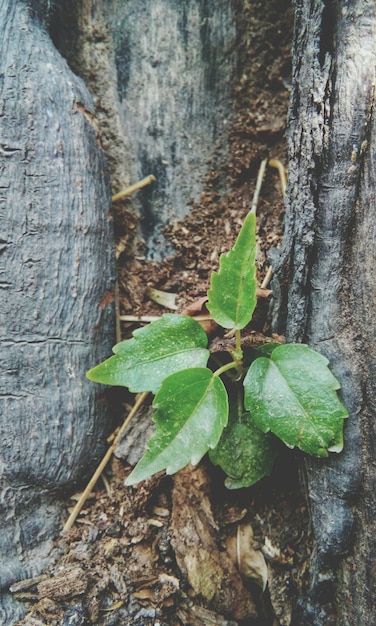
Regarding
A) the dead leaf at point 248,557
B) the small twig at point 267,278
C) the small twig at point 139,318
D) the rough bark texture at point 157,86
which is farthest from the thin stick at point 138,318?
the dead leaf at point 248,557

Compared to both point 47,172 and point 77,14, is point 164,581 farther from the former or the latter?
point 77,14

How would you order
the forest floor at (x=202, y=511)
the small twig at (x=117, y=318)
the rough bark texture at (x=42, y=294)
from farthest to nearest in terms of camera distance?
the small twig at (x=117, y=318) → the rough bark texture at (x=42, y=294) → the forest floor at (x=202, y=511)

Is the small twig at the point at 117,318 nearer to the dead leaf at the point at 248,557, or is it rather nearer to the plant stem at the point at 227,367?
the plant stem at the point at 227,367

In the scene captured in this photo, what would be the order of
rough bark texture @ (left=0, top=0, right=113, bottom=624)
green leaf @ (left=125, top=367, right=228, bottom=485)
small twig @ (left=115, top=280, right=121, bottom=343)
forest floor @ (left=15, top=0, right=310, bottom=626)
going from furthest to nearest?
small twig @ (left=115, top=280, right=121, bottom=343) → rough bark texture @ (left=0, top=0, right=113, bottom=624) → forest floor @ (left=15, top=0, right=310, bottom=626) → green leaf @ (left=125, top=367, right=228, bottom=485)

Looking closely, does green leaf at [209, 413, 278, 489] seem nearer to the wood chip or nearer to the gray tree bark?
the gray tree bark

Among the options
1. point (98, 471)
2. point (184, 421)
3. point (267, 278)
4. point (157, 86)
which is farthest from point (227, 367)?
point (157, 86)

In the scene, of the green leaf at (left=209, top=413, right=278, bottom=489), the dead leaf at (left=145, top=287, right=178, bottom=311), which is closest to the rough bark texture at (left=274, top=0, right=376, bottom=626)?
the green leaf at (left=209, top=413, right=278, bottom=489)

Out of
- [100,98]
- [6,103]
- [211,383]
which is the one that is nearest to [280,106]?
[100,98]
